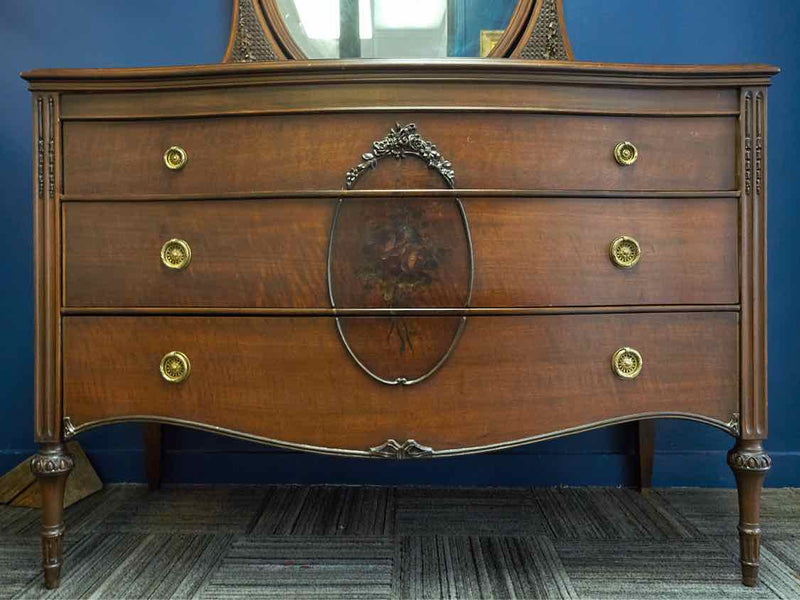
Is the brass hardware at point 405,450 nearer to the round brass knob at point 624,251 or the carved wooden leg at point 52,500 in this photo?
the round brass knob at point 624,251

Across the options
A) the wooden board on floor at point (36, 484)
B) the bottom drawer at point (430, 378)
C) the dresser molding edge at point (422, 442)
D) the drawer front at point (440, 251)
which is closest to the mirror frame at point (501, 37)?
the drawer front at point (440, 251)

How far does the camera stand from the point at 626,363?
96cm

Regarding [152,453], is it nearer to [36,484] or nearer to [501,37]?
[36,484]

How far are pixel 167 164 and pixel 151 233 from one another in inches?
4.6

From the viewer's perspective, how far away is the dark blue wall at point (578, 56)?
4.73ft

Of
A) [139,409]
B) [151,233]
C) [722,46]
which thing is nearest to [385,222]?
[151,233]

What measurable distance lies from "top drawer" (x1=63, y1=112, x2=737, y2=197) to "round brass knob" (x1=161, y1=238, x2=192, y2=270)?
8 cm

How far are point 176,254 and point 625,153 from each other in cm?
75

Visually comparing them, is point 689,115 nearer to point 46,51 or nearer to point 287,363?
point 287,363

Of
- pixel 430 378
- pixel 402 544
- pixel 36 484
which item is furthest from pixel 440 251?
pixel 36 484

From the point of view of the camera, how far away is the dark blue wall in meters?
1.44

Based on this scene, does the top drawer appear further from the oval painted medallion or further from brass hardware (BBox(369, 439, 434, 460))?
brass hardware (BBox(369, 439, 434, 460))

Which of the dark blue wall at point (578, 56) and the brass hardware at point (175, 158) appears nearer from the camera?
the brass hardware at point (175, 158)

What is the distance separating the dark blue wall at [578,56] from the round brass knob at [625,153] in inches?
24.1
